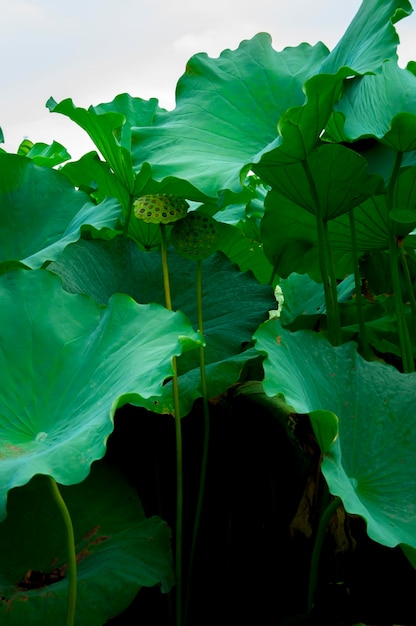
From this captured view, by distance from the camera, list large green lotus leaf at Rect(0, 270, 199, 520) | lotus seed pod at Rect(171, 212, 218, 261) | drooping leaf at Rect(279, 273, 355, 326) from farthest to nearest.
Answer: drooping leaf at Rect(279, 273, 355, 326)
lotus seed pod at Rect(171, 212, 218, 261)
large green lotus leaf at Rect(0, 270, 199, 520)

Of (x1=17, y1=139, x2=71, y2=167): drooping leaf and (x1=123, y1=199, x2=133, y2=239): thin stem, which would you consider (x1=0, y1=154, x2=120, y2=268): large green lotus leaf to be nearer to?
(x1=123, y1=199, x2=133, y2=239): thin stem

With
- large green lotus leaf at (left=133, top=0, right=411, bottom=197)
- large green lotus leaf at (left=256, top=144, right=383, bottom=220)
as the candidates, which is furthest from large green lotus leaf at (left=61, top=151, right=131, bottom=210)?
large green lotus leaf at (left=256, top=144, right=383, bottom=220)

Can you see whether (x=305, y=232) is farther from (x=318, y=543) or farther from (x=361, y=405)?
(x=318, y=543)

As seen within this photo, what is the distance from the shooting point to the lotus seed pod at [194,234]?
1035 mm

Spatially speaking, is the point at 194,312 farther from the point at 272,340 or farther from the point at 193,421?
the point at 272,340

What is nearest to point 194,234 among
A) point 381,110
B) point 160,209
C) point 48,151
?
point 160,209

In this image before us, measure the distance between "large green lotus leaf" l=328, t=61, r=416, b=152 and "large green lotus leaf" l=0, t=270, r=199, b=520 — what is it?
→ 1.14 ft

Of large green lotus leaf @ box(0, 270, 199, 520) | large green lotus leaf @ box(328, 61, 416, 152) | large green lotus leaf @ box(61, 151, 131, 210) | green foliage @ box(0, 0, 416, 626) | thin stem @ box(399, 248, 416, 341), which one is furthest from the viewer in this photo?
thin stem @ box(399, 248, 416, 341)

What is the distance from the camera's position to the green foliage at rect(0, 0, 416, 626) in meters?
0.82

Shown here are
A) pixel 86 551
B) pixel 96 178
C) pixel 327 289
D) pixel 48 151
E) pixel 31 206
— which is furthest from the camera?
pixel 48 151

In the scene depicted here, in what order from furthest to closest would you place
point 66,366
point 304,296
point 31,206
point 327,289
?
point 304,296 → point 31,206 → point 327,289 → point 66,366

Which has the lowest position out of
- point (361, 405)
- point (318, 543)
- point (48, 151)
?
point (318, 543)

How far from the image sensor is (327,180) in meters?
1.04

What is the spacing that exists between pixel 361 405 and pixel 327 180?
315 millimetres
